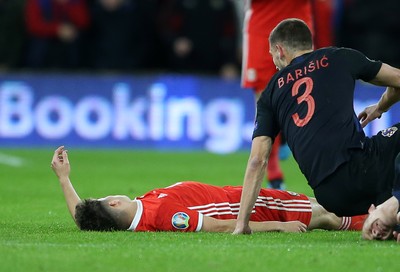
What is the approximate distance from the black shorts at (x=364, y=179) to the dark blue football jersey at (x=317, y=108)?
6 centimetres

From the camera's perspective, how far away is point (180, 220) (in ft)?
28.5

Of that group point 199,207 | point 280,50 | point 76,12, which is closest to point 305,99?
point 280,50

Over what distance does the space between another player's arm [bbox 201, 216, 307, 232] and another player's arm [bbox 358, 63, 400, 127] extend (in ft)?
3.04

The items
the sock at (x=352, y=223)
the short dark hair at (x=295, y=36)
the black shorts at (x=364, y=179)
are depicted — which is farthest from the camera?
the sock at (x=352, y=223)

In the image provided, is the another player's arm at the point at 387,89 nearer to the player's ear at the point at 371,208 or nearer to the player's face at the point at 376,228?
the player's ear at the point at 371,208

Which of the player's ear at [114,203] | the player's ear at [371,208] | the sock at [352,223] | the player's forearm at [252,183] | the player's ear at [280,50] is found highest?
the player's ear at [280,50]

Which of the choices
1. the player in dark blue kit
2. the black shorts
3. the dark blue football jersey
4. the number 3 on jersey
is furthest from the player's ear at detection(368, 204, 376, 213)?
the number 3 on jersey

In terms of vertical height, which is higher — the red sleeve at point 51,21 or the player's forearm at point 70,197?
the red sleeve at point 51,21

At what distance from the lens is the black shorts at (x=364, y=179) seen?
319 inches

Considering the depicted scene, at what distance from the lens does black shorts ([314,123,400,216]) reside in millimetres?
8094

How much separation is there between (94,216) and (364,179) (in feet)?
6.56

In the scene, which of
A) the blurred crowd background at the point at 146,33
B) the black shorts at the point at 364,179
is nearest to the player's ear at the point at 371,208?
the black shorts at the point at 364,179

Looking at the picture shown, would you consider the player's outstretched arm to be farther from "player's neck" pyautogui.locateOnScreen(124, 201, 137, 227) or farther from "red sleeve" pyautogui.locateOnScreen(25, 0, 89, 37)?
"red sleeve" pyautogui.locateOnScreen(25, 0, 89, 37)

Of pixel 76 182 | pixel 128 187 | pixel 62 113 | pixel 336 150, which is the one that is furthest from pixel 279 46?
pixel 62 113
